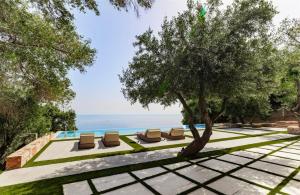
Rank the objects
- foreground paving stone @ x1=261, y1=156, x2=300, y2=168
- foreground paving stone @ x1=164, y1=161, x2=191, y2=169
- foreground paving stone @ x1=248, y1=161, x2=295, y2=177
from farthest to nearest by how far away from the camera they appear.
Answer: foreground paving stone @ x1=261, y1=156, x2=300, y2=168
foreground paving stone @ x1=164, y1=161, x2=191, y2=169
foreground paving stone @ x1=248, y1=161, x2=295, y2=177

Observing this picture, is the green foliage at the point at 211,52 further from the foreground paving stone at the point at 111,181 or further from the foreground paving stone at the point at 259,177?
the foreground paving stone at the point at 111,181

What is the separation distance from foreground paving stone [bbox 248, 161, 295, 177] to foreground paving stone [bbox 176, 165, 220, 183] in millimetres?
2392

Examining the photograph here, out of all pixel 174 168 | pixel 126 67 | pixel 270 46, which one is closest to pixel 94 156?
pixel 174 168

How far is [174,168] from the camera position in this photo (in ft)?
26.0

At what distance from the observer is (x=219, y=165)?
8305mm

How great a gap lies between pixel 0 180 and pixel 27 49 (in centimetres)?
524

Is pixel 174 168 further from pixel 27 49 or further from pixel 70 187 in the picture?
pixel 27 49

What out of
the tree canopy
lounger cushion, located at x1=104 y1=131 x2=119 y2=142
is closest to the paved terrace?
lounger cushion, located at x1=104 y1=131 x2=119 y2=142

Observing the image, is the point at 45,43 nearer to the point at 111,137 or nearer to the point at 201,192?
the point at 201,192

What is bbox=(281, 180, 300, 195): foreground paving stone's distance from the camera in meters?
5.62

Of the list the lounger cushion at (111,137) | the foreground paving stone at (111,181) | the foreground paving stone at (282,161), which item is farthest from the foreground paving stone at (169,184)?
the lounger cushion at (111,137)

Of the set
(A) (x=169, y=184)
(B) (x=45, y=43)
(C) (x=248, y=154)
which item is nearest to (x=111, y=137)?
(A) (x=169, y=184)

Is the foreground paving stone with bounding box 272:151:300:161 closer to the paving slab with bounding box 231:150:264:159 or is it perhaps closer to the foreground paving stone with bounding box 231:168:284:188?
the paving slab with bounding box 231:150:264:159

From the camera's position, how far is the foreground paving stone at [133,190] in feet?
18.4
